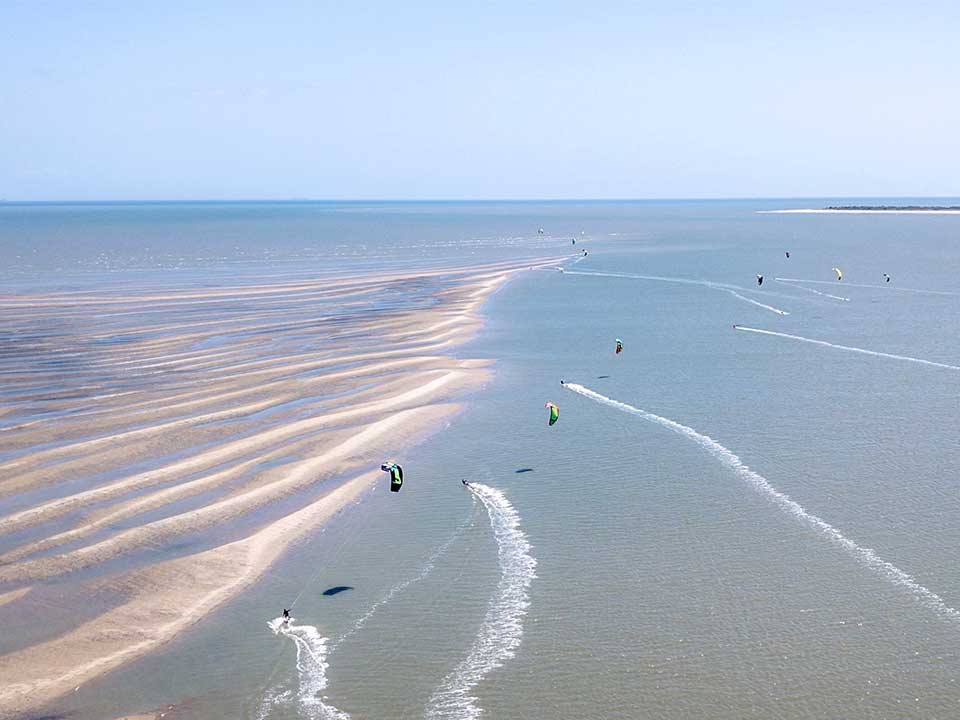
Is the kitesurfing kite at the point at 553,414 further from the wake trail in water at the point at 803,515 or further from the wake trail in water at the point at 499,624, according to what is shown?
the wake trail in water at the point at 499,624

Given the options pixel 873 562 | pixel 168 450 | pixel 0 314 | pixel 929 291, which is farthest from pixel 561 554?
pixel 929 291

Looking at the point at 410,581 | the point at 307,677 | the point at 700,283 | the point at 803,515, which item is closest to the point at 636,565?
the point at 410,581

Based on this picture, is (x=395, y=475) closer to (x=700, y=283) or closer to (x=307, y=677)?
(x=307, y=677)

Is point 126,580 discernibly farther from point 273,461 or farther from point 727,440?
point 727,440

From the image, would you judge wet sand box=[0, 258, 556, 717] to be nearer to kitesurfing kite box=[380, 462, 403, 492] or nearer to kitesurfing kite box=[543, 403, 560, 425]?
kitesurfing kite box=[380, 462, 403, 492]

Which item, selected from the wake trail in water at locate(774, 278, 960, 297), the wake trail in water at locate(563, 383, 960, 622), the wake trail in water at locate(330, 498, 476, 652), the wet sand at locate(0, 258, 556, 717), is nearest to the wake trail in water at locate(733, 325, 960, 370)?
the wet sand at locate(0, 258, 556, 717)

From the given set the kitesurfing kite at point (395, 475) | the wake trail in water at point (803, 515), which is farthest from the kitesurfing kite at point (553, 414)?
the kitesurfing kite at point (395, 475)
